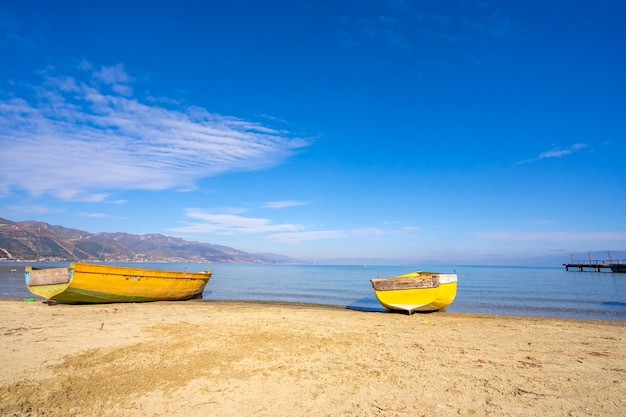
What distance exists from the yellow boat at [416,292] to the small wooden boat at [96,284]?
11.8 meters

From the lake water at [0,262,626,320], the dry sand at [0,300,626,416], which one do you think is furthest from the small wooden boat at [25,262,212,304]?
the lake water at [0,262,626,320]

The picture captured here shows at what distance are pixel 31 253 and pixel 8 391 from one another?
194636 millimetres

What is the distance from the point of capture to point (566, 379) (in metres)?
5.86

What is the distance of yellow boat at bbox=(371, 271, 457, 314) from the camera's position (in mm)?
14062

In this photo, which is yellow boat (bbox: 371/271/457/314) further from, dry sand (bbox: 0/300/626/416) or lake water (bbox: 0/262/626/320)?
lake water (bbox: 0/262/626/320)

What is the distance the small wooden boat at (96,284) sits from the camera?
15.7 m

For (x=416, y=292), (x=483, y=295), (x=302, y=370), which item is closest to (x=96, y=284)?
(x=302, y=370)

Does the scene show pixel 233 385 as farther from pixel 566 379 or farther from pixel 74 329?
pixel 74 329

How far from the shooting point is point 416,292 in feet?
46.8

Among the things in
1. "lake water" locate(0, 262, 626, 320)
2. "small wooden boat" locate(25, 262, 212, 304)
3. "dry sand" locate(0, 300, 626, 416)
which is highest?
"small wooden boat" locate(25, 262, 212, 304)

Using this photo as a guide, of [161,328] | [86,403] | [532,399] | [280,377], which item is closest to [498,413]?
[532,399]

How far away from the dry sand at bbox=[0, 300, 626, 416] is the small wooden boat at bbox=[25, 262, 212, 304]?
15.9 ft

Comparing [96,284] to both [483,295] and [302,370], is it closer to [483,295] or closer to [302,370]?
[302,370]

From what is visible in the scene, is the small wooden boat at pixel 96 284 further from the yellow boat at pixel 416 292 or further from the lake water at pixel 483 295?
the yellow boat at pixel 416 292
